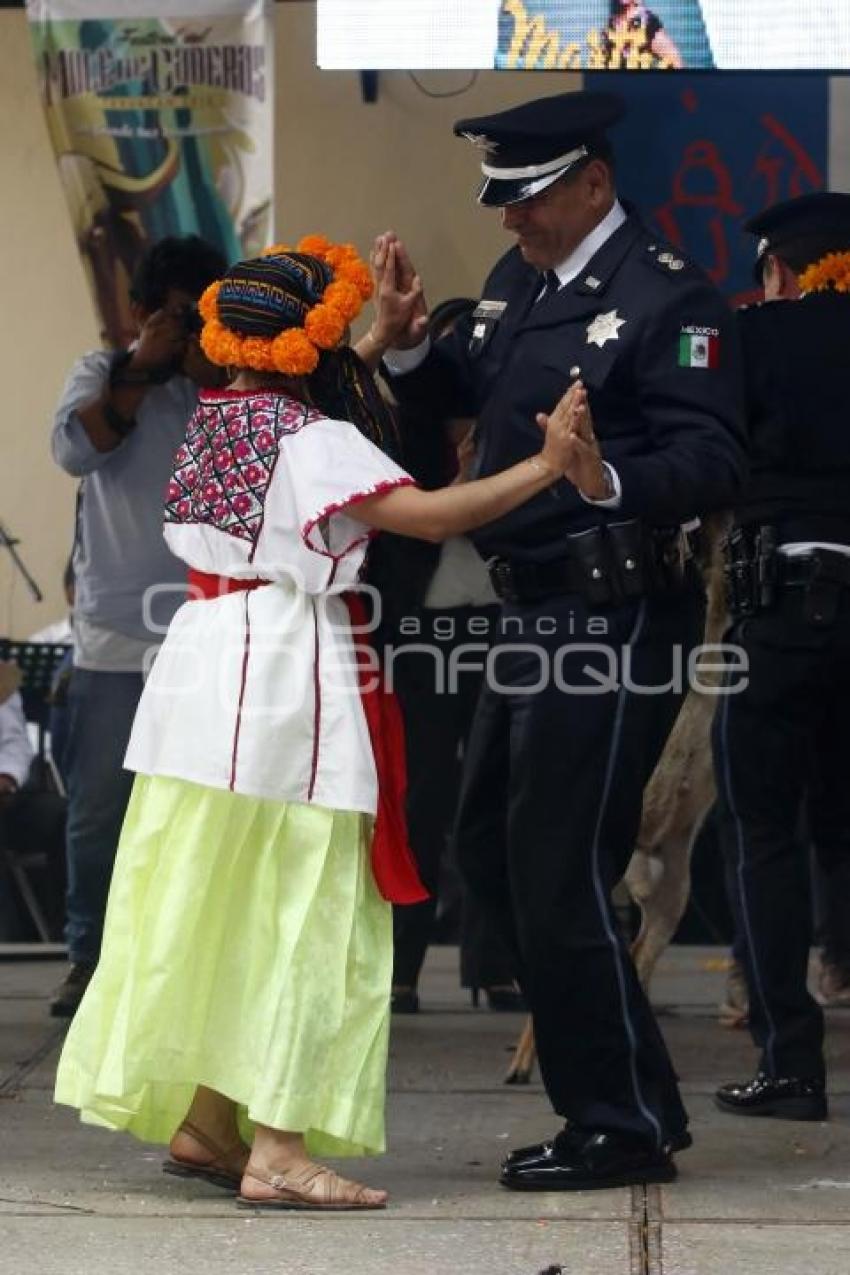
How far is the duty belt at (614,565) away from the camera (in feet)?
15.4

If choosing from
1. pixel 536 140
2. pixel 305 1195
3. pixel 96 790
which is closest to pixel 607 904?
pixel 305 1195

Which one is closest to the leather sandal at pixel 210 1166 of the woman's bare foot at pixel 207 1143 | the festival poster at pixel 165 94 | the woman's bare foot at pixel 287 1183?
the woman's bare foot at pixel 207 1143

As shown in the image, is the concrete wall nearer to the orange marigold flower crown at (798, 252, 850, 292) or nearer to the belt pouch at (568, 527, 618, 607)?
the orange marigold flower crown at (798, 252, 850, 292)

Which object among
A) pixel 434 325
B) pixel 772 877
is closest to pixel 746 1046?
pixel 772 877

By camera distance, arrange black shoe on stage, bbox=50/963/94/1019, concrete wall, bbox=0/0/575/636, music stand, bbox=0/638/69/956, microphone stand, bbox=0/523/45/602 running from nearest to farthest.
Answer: black shoe on stage, bbox=50/963/94/1019, concrete wall, bbox=0/0/575/636, music stand, bbox=0/638/69/956, microphone stand, bbox=0/523/45/602

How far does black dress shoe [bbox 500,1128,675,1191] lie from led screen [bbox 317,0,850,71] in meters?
2.53

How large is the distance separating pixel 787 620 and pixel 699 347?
3.50 ft

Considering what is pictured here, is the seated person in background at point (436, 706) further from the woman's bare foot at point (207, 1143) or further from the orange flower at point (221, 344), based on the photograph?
the orange flower at point (221, 344)

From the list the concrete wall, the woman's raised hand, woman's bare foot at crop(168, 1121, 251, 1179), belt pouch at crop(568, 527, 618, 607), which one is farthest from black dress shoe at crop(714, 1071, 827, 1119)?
the concrete wall

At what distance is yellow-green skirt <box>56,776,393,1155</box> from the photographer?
179 inches

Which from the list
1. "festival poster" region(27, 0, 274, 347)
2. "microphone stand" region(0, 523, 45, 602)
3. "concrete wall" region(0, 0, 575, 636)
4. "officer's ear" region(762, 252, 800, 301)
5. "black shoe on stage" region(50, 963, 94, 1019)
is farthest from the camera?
"microphone stand" region(0, 523, 45, 602)

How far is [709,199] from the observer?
8016mm

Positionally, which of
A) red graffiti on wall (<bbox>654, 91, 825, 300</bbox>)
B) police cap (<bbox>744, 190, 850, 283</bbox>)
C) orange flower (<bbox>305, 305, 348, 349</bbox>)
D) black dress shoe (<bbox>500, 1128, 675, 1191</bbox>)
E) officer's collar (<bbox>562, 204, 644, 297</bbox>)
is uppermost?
red graffiti on wall (<bbox>654, 91, 825, 300</bbox>)

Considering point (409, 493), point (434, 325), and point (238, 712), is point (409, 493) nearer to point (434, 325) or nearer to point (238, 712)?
point (238, 712)
